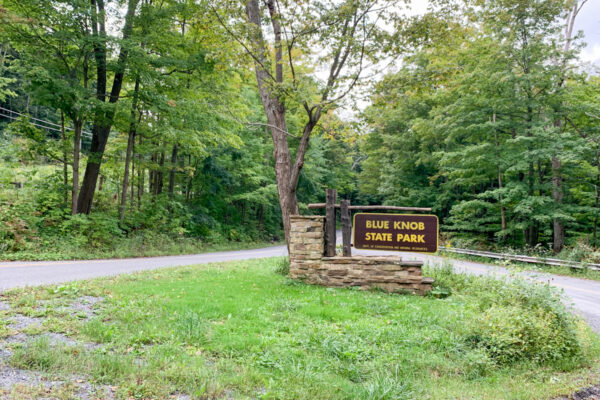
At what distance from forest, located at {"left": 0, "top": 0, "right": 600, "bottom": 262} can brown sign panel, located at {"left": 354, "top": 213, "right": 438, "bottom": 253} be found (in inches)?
73.5


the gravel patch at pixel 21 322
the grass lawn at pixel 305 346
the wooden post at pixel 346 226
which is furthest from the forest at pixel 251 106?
the gravel patch at pixel 21 322

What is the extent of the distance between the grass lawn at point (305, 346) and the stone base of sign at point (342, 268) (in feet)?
3.97

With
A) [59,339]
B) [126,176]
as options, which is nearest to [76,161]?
[126,176]

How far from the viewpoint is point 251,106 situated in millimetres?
19594

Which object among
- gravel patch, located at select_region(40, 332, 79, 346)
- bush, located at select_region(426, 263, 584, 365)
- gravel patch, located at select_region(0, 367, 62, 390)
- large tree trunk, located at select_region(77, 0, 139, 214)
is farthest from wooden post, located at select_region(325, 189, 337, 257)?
large tree trunk, located at select_region(77, 0, 139, 214)

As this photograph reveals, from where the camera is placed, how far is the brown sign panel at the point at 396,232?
707 cm

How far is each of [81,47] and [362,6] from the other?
29.7ft

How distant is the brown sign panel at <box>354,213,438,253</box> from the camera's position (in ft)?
23.2

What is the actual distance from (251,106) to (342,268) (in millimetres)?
14472

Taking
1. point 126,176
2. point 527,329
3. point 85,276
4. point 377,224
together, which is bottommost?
point 85,276

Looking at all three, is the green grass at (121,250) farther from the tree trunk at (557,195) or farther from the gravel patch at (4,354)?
the tree trunk at (557,195)

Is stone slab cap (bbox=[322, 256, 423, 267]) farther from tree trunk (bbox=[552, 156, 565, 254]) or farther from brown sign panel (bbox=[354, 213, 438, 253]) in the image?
tree trunk (bbox=[552, 156, 565, 254])

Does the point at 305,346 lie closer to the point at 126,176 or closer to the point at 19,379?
the point at 19,379

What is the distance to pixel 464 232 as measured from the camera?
61.4 feet
